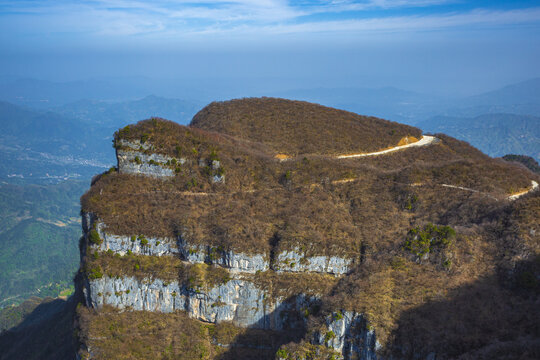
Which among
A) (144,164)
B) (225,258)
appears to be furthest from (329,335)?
(144,164)

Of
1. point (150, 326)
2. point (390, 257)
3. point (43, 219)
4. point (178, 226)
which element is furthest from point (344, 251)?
point (43, 219)

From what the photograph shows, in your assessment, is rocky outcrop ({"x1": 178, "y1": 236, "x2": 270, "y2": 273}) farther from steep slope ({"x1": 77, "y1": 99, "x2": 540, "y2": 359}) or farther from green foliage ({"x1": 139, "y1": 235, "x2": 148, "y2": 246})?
green foliage ({"x1": 139, "y1": 235, "x2": 148, "y2": 246})

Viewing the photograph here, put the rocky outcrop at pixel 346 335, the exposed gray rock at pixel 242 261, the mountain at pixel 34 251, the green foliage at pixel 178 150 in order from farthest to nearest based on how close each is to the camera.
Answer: the mountain at pixel 34 251
the green foliage at pixel 178 150
the exposed gray rock at pixel 242 261
the rocky outcrop at pixel 346 335

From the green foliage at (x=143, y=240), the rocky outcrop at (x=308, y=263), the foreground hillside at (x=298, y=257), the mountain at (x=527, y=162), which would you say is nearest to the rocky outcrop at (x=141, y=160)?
the foreground hillside at (x=298, y=257)

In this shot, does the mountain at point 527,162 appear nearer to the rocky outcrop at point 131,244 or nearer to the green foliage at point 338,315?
the green foliage at point 338,315

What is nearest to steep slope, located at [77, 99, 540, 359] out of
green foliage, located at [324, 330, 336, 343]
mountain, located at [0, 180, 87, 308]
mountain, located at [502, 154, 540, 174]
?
green foliage, located at [324, 330, 336, 343]

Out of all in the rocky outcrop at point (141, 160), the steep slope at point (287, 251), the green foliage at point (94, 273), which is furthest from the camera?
the rocky outcrop at point (141, 160)

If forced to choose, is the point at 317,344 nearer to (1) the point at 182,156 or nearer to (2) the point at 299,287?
(2) the point at 299,287
